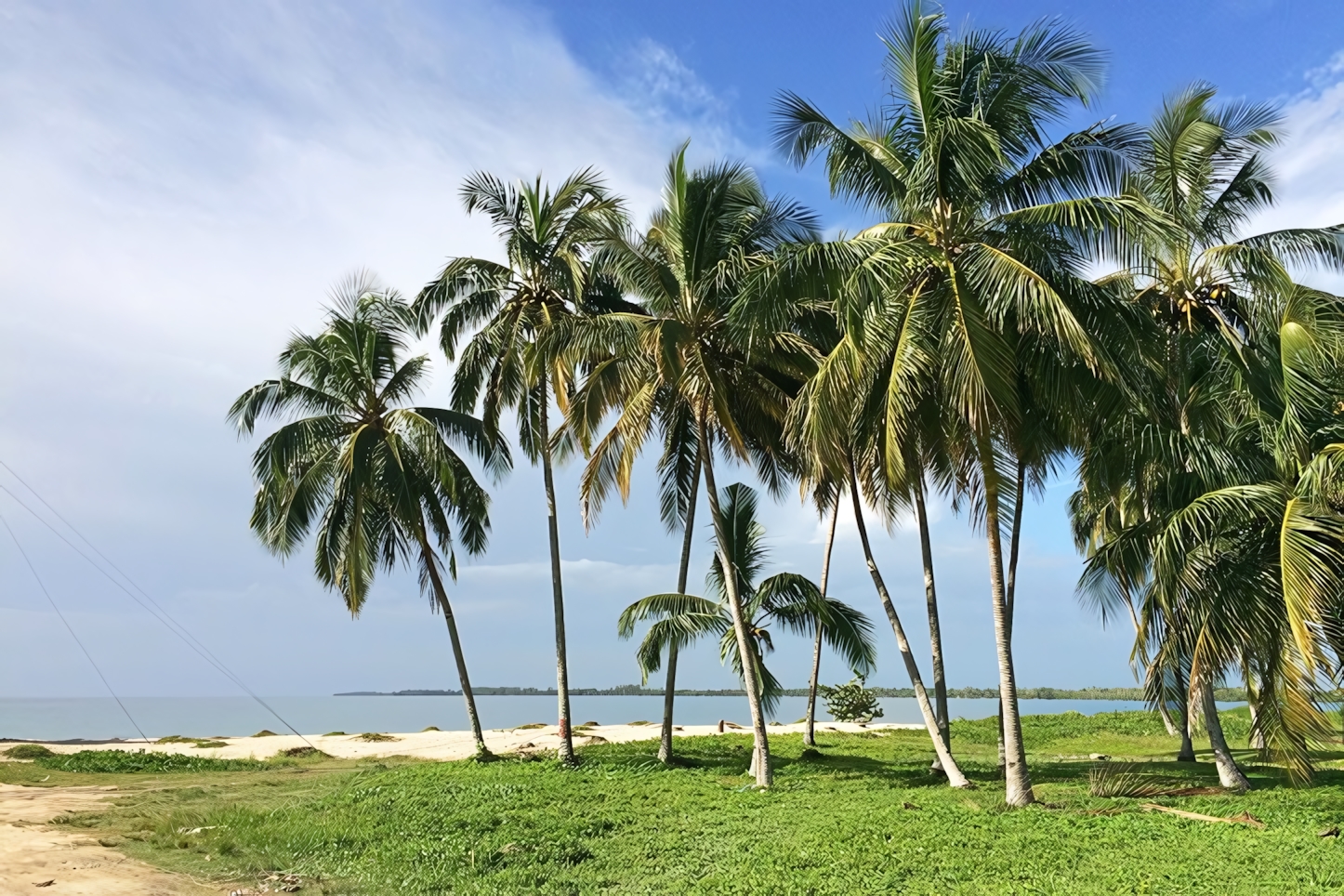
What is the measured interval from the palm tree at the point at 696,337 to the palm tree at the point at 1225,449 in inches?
200

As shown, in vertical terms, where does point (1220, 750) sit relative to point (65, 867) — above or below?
above

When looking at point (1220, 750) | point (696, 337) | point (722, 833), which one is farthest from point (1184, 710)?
point (696, 337)

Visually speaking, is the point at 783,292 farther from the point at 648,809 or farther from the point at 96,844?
the point at 96,844

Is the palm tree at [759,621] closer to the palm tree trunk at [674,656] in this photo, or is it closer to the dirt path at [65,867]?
the palm tree trunk at [674,656]

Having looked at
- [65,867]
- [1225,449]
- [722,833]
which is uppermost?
[1225,449]

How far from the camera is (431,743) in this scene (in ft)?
86.1

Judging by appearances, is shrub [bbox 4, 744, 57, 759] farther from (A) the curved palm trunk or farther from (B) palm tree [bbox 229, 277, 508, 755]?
(A) the curved palm trunk

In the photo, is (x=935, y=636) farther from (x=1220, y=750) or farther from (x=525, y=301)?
(x=525, y=301)

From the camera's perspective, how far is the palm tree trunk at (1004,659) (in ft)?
36.6

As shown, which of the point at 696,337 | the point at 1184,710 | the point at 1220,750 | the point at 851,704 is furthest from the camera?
the point at 851,704

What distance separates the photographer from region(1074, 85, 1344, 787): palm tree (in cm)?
960

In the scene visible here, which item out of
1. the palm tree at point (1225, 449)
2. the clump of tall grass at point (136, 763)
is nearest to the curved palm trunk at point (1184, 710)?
the palm tree at point (1225, 449)

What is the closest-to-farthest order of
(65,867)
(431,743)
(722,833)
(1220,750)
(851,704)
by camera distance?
(65,867) → (722,833) → (1220,750) → (431,743) → (851,704)

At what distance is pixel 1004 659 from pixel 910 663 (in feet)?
10.0
